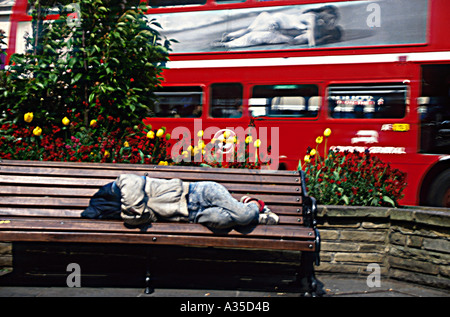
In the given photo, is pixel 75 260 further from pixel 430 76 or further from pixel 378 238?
pixel 430 76

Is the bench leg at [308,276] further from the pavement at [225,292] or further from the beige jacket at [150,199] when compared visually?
the beige jacket at [150,199]

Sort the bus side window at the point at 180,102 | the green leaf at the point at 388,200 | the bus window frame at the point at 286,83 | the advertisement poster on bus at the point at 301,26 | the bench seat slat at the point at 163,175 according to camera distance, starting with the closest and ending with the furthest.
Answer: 1. the bench seat slat at the point at 163,175
2. the green leaf at the point at 388,200
3. the advertisement poster on bus at the point at 301,26
4. the bus window frame at the point at 286,83
5. the bus side window at the point at 180,102

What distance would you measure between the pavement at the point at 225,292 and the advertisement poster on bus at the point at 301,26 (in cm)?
417

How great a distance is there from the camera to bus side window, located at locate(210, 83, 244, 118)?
8172mm

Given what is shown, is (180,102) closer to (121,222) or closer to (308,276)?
(121,222)

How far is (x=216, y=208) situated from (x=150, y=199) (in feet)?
1.98

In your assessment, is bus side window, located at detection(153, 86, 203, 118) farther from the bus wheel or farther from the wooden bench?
the bus wheel

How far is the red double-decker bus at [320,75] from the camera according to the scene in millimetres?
7191

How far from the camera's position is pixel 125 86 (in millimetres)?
6125

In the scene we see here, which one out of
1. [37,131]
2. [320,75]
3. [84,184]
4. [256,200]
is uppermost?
[320,75]

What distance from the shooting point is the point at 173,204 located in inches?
167

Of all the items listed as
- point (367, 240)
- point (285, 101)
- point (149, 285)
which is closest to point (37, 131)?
point (149, 285)

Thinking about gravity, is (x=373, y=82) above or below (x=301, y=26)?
below

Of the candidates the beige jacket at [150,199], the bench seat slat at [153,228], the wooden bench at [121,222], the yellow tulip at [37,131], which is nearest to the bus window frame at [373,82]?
the wooden bench at [121,222]
